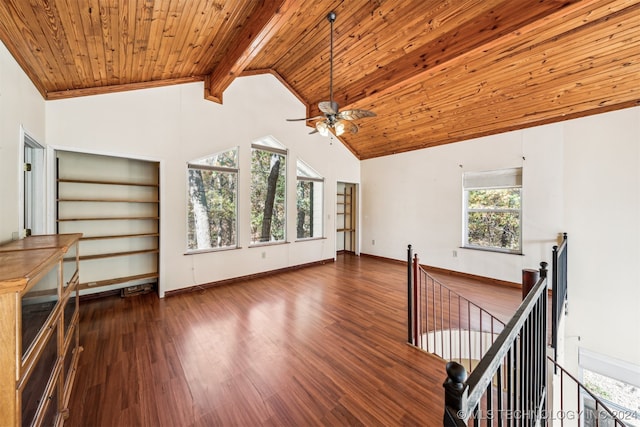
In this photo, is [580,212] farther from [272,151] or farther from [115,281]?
[115,281]

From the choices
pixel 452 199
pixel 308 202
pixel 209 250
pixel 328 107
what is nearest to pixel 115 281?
pixel 209 250

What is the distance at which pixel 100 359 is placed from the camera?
230cm

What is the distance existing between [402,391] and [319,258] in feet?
13.8

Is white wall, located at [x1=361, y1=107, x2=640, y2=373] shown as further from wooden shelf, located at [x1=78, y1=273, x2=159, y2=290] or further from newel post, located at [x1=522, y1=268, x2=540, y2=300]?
wooden shelf, located at [x1=78, y1=273, x2=159, y2=290]

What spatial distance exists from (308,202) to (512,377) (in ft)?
16.8

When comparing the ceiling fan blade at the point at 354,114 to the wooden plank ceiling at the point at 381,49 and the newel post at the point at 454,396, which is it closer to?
the wooden plank ceiling at the point at 381,49

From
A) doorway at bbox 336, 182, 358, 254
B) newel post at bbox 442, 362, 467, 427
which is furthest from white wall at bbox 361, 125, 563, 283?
newel post at bbox 442, 362, 467, 427

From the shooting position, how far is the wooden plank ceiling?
233cm

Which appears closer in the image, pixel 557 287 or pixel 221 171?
pixel 557 287

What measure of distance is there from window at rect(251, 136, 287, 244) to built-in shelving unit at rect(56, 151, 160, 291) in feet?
5.53

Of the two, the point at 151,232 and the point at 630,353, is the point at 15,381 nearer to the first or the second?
the point at 151,232

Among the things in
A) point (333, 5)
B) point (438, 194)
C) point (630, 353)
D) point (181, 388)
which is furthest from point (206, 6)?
point (630, 353)

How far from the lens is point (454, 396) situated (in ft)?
2.24

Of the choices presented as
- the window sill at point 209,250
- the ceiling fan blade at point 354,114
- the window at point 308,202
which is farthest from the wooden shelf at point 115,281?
the ceiling fan blade at point 354,114
